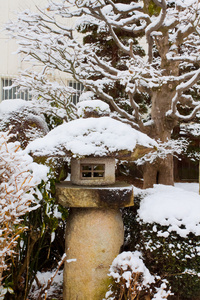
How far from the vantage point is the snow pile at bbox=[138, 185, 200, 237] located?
9.16 ft

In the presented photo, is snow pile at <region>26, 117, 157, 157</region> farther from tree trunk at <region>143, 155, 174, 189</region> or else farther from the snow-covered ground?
tree trunk at <region>143, 155, 174, 189</region>

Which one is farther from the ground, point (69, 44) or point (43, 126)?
point (69, 44)

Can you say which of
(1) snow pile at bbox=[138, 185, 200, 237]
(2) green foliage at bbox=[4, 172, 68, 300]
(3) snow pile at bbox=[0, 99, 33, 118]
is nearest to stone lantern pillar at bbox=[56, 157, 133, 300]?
(2) green foliage at bbox=[4, 172, 68, 300]

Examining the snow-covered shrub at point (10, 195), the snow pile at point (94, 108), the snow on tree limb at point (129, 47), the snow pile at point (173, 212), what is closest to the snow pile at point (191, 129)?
the snow on tree limb at point (129, 47)

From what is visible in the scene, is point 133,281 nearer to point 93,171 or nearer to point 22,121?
point 93,171

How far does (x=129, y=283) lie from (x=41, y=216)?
107 centimetres

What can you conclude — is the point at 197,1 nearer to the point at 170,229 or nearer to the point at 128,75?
the point at 128,75

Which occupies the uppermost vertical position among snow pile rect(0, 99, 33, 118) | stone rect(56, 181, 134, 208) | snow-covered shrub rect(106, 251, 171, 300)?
snow pile rect(0, 99, 33, 118)

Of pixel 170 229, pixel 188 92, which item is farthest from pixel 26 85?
pixel 188 92

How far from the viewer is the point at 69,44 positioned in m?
5.34

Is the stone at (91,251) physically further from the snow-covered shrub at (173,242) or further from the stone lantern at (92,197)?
the snow-covered shrub at (173,242)

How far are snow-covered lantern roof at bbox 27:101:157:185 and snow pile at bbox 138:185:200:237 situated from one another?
515mm

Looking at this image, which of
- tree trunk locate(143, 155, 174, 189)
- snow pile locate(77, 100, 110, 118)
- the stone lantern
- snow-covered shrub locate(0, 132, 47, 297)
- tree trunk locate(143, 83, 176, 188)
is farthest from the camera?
tree trunk locate(143, 155, 174, 189)

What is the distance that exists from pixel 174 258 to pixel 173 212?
0.43 meters
